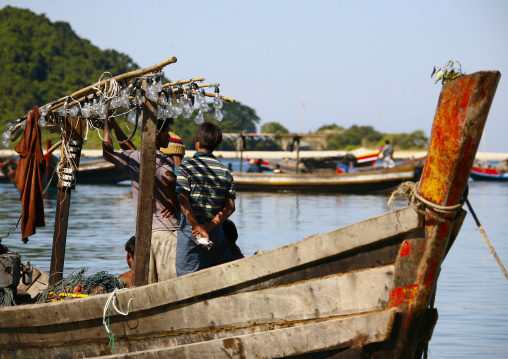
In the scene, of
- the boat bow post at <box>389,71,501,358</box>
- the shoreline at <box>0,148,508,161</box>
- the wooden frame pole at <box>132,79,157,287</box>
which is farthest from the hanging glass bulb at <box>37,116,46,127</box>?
the shoreline at <box>0,148,508,161</box>

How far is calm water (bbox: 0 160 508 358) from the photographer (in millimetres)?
7887

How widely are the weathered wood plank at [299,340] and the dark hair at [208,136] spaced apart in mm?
1270

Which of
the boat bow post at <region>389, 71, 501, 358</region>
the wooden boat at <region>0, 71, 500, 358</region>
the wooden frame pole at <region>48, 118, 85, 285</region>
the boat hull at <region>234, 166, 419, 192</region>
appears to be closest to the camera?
the boat bow post at <region>389, 71, 501, 358</region>

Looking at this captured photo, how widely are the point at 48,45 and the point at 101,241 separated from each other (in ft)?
289

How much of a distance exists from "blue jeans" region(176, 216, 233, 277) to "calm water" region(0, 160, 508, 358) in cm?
289

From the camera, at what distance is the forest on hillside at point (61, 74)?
83875 millimetres

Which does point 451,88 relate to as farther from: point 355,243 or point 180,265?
point 180,265

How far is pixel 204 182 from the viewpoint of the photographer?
489cm

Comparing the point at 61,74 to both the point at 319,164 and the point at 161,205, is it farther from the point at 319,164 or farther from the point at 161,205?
the point at 161,205

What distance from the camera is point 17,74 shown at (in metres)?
88.2

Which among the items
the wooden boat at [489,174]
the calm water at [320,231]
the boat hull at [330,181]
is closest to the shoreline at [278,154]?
the wooden boat at [489,174]

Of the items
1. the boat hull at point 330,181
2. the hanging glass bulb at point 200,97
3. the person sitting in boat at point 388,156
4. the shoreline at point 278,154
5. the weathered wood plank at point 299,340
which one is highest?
the hanging glass bulb at point 200,97

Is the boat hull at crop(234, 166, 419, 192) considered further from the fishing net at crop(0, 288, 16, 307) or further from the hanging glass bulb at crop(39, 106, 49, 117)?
the fishing net at crop(0, 288, 16, 307)

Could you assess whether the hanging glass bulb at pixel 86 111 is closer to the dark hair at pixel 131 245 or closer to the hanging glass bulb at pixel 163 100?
the hanging glass bulb at pixel 163 100
